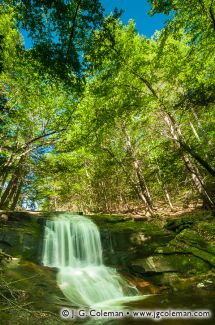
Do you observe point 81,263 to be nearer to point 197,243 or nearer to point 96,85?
point 197,243

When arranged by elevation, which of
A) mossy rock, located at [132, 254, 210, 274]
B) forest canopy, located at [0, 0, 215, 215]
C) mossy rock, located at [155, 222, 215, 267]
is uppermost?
forest canopy, located at [0, 0, 215, 215]

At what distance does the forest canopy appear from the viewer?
19.1ft

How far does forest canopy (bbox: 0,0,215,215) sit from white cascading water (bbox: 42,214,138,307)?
11.7ft

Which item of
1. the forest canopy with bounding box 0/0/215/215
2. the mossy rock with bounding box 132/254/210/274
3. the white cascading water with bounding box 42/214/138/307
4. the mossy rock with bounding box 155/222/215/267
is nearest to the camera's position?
the forest canopy with bounding box 0/0/215/215

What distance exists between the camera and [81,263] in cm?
1439

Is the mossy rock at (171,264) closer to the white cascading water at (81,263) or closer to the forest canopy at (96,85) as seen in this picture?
the white cascading water at (81,263)

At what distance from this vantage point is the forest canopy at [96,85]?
19.1 ft

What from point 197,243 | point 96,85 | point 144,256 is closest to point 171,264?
point 144,256

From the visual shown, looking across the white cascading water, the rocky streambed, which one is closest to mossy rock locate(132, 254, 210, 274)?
the rocky streambed

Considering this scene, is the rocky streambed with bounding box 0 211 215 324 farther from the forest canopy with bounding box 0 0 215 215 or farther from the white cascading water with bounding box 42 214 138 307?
the forest canopy with bounding box 0 0 215 215

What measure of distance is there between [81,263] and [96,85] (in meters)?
10.1

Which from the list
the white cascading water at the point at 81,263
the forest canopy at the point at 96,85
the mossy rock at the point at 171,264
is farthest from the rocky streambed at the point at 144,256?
the forest canopy at the point at 96,85

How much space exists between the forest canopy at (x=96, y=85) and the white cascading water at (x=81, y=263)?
140 inches

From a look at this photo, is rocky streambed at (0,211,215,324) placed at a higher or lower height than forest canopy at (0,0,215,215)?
lower
